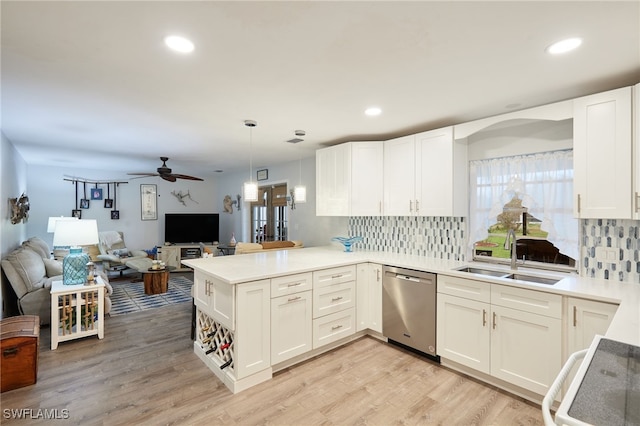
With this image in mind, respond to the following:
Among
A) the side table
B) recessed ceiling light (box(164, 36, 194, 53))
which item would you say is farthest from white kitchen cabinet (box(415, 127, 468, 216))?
the side table

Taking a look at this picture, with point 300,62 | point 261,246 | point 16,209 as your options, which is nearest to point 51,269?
point 16,209

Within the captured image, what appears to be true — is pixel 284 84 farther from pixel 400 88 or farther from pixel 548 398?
pixel 548 398

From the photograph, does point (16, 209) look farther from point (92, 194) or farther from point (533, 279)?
→ point (533, 279)

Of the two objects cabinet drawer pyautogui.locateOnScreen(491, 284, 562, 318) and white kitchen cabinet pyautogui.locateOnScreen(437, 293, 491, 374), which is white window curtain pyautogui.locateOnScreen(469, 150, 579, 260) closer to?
cabinet drawer pyautogui.locateOnScreen(491, 284, 562, 318)

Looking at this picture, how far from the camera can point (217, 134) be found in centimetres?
379

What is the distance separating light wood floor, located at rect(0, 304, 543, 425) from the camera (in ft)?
7.07

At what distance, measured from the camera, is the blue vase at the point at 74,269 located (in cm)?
350

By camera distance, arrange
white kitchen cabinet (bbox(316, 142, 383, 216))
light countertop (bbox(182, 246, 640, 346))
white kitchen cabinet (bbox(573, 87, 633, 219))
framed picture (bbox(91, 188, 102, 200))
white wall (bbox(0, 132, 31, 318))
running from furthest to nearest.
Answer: framed picture (bbox(91, 188, 102, 200))
white kitchen cabinet (bbox(316, 142, 383, 216))
white wall (bbox(0, 132, 31, 318))
white kitchen cabinet (bbox(573, 87, 633, 219))
light countertop (bbox(182, 246, 640, 346))

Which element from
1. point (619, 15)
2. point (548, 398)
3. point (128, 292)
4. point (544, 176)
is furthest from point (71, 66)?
point (128, 292)

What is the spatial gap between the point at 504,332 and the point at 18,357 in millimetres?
3975

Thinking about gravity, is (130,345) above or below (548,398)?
below

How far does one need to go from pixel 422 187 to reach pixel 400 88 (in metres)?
1.34

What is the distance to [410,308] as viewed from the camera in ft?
10.1

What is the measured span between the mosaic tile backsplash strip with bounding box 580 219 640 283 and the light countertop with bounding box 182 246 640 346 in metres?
0.09
